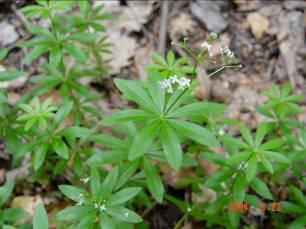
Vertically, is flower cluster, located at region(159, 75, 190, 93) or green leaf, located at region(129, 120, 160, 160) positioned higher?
flower cluster, located at region(159, 75, 190, 93)

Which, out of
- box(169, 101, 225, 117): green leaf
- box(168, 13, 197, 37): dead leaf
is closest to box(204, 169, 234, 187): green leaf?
box(169, 101, 225, 117): green leaf

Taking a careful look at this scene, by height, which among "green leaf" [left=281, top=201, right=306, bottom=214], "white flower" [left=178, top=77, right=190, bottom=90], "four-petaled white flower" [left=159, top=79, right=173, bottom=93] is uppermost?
"white flower" [left=178, top=77, right=190, bottom=90]

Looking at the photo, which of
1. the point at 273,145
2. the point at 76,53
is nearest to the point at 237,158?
the point at 273,145

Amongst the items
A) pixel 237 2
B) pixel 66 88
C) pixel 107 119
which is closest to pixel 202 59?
pixel 107 119

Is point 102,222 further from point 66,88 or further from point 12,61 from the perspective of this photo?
point 12,61

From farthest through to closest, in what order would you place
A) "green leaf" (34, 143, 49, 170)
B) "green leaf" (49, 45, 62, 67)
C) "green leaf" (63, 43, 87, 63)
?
"green leaf" (63, 43, 87, 63)
"green leaf" (49, 45, 62, 67)
"green leaf" (34, 143, 49, 170)

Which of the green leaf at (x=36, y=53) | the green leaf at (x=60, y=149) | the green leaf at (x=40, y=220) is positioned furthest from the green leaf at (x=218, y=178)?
the green leaf at (x=36, y=53)

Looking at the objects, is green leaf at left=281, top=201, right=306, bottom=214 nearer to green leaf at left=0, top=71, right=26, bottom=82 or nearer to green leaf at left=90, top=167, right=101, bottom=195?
green leaf at left=90, top=167, right=101, bottom=195
